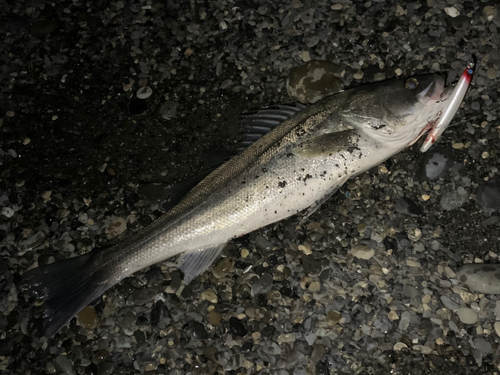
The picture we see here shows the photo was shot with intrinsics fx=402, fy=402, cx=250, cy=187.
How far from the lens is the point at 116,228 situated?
349cm

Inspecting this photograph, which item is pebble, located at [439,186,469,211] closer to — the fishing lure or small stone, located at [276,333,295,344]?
the fishing lure

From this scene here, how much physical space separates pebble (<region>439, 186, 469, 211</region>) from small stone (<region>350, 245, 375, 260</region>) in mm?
677

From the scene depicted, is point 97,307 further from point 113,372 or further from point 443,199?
point 443,199

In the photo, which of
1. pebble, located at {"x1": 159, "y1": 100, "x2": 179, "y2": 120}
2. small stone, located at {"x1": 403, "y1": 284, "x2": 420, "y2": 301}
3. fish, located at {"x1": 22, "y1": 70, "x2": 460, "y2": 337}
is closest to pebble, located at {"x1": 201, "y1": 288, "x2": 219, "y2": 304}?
fish, located at {"x1": 22, "y1": 70, "x2": 460, "y2": 337}

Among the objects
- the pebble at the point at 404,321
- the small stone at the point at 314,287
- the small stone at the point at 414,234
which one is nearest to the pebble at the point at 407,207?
the small stone at the point at 414,234

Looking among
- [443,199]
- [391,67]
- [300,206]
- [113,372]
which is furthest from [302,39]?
[113,372]

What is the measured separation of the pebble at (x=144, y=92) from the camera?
3.78m

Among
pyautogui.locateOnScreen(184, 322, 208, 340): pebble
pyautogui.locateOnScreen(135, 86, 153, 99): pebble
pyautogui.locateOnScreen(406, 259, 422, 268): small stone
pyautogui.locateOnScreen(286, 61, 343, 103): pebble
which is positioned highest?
pyautogui.locateOnScreen(286, 61, 343, 103): pebble

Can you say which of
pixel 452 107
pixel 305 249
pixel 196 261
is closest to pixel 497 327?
pixel 305 249

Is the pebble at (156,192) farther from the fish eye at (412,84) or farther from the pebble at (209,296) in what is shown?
the fish eye at (412,84)

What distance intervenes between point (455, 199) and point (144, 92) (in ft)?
9.40

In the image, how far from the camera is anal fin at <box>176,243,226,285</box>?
10.3 feet

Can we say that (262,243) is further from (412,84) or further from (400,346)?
(412,84)

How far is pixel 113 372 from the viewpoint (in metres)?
3.19
